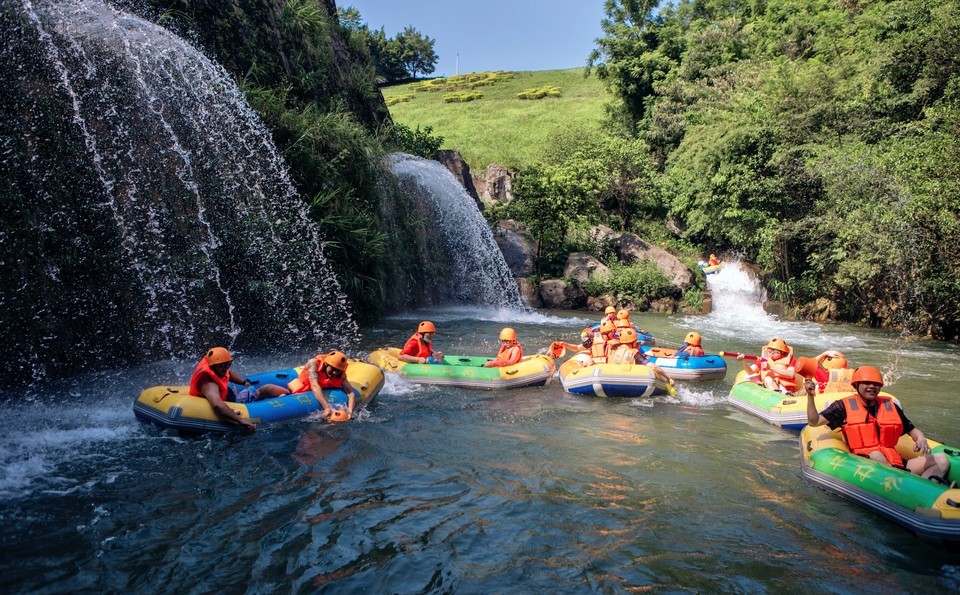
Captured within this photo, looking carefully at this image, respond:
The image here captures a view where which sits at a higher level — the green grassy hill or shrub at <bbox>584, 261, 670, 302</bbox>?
the green grassy hill

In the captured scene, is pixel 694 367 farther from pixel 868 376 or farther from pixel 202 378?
pixel 202 378

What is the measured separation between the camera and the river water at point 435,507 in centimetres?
415

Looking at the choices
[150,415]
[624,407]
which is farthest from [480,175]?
[150,415]

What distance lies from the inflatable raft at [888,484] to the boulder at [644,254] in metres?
16.4

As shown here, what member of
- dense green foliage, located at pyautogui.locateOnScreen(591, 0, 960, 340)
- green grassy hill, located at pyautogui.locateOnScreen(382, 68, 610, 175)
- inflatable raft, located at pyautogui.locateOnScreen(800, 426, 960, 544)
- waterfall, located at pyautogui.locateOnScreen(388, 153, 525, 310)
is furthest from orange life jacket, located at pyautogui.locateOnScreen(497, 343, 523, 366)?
green grassy hill, located at pyautogui.locateOnScreen(382, 68, 610, 175)

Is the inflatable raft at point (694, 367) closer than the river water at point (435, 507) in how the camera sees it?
No

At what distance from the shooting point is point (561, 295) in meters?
22.0

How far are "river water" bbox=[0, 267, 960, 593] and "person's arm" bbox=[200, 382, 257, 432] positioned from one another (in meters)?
0.17

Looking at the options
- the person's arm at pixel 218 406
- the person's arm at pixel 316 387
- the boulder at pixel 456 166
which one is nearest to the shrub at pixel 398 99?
the boulder at pixel 456 166

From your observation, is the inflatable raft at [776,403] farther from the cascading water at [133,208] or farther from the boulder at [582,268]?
the boulder at [582,268]

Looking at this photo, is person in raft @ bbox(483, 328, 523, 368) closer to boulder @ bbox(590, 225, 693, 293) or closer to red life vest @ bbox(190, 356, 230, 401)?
red life vest @ bbox(190, 356, 230, 401)

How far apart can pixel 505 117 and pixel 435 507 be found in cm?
4291

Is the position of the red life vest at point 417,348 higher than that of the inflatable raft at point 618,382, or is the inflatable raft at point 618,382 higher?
the red life vest at point 417,348

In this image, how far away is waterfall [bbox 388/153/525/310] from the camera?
19031 millimetres
